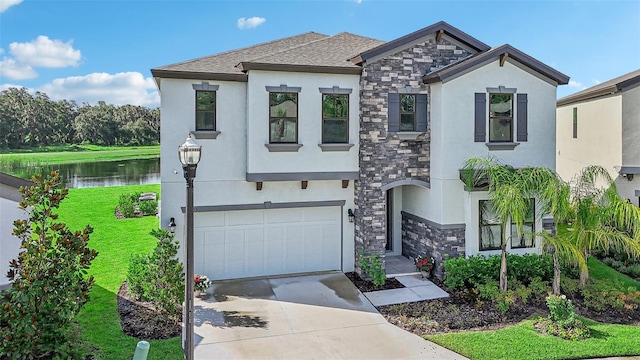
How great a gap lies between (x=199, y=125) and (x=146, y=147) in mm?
51586

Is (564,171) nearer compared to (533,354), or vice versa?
(533,354)

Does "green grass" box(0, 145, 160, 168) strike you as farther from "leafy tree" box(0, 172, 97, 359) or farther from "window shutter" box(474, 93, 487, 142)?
"window shutter" box(474, 93, 487, 142)

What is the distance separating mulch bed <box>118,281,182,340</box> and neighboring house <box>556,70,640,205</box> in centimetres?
1449

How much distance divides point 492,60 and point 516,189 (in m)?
3.83

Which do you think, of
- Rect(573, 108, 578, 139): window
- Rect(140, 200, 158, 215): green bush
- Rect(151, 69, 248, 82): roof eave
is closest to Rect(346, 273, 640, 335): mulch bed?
Rect(151, 69, 248, 82): roof eave

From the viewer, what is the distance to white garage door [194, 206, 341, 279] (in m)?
11.5

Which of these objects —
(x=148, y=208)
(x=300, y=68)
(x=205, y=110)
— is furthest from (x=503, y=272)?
(x=148, y=208)

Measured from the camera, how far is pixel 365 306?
32.3ft

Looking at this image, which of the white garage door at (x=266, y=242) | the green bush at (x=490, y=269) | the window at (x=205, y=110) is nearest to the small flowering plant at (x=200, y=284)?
the white garage door at (x=266, y=242)

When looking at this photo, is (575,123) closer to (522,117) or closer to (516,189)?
(522,117)

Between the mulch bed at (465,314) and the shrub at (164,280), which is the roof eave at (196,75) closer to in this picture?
the shrub at (164,280)

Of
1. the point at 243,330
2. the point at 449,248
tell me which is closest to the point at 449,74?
the point at 449,248

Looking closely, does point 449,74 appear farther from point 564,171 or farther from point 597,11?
point 564,171

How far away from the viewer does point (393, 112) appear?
1167 cm
